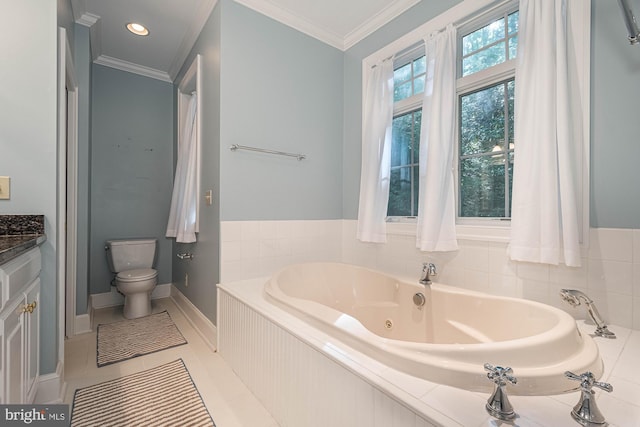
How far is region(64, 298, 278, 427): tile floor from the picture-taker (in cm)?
140

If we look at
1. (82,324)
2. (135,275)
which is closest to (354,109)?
(135,275)

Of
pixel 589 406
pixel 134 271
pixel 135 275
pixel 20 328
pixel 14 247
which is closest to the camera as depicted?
pixel 589 406

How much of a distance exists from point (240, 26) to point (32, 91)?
131 cm

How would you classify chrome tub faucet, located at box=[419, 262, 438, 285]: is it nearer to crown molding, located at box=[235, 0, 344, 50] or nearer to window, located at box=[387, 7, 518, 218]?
window, located at box=[387, 7, 518, 218]

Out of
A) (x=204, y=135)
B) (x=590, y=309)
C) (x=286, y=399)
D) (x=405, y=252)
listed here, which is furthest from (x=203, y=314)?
(x=590, y=309)

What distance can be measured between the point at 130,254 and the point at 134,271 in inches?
9.6

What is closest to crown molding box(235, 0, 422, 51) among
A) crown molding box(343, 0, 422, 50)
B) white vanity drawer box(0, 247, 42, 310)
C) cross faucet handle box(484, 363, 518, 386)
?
crown molding box(343, 0, 422, 50)

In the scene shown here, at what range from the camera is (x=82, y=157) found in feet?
7.79

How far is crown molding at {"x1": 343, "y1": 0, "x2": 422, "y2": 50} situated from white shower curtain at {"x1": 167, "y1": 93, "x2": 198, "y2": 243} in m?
1.50

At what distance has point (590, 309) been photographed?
3.82 ft

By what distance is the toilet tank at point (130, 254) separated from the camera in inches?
108

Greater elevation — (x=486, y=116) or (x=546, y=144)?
(x=486, y=116)

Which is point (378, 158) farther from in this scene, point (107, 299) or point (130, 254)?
point (107, 299)

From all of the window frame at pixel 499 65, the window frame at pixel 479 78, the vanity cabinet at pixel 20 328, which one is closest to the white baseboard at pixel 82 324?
the vanity cabinet at pixel 20 328
